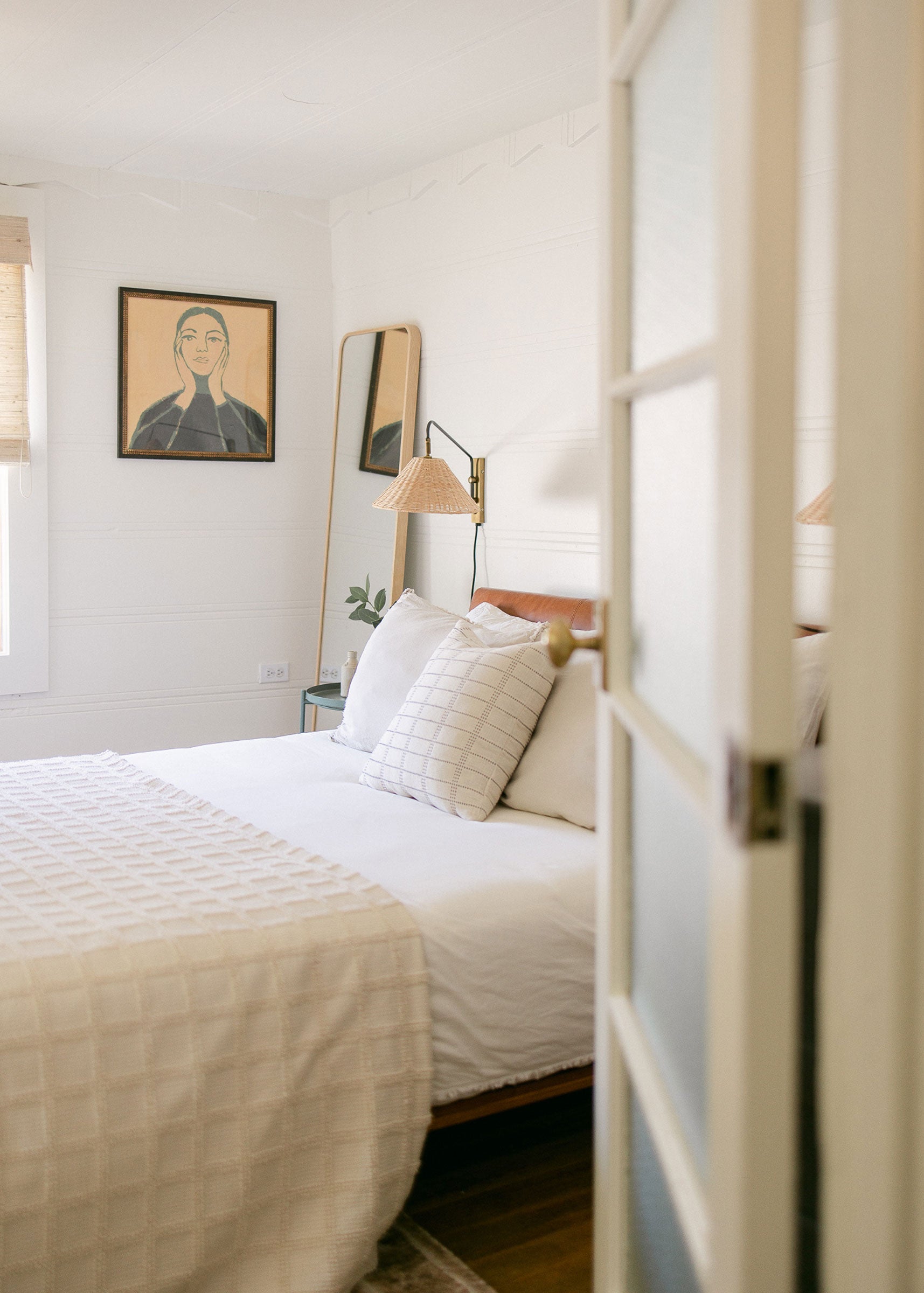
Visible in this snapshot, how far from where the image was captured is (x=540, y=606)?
353 cm

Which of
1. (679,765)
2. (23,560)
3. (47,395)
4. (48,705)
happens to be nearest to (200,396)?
(47,395)

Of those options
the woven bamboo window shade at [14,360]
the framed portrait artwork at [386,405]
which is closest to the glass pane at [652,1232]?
the framed portrait artwork at [386,405]

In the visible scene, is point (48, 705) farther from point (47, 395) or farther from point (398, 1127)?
point (398, 1127)

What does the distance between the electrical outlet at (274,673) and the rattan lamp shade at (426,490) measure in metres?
1.45

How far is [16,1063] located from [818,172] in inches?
78.8

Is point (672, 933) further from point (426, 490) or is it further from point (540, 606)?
point (426, 490)

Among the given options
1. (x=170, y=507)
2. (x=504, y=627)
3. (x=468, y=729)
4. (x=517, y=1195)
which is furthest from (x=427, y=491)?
(x=517, y=1195)

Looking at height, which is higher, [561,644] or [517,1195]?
[561,644]

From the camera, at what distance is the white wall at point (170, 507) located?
4.45m

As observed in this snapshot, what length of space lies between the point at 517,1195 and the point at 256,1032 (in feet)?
2.39

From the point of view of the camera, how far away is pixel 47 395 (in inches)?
174

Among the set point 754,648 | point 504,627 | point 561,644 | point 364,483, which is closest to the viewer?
point 754,648

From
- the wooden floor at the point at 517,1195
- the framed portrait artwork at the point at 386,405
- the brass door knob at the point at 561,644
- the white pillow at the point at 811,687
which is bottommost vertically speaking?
the wooden floor at the point at 517,1195

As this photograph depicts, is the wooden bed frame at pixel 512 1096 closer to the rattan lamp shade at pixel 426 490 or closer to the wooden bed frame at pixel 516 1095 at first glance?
the wooden bed frame at pixel 516 1095
